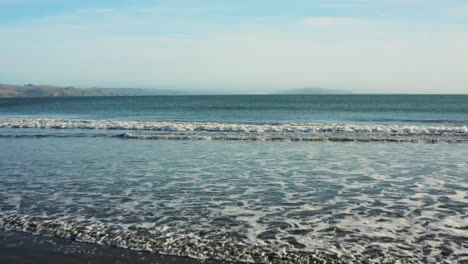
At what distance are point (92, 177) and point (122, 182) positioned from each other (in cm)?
155

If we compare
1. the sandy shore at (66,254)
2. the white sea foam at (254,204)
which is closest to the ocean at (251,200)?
the white sea foam at (254,204)

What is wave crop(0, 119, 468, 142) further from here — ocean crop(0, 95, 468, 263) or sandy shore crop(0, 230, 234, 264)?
sandy shore crop(0, 230, 234, 264)

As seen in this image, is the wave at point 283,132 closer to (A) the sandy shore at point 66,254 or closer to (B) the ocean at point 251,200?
(B) the ocean at point 251,200

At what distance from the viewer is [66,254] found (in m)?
8.79

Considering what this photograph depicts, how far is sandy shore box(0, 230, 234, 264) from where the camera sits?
27.8ft

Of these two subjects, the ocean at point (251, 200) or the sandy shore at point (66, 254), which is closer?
the sandy shore at point (66, 254)

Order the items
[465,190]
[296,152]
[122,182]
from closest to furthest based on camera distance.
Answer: [465,190]
[122,182]
[296,152]

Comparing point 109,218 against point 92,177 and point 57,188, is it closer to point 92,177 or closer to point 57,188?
point 57,188

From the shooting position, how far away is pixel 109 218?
11172 millimetres

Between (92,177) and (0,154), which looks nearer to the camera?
(92,177)

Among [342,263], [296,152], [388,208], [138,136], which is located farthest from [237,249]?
[138,136]

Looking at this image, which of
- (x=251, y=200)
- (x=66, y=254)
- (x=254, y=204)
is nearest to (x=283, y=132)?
(x=251, y=200)

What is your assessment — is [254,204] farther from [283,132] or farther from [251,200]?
[283,132]

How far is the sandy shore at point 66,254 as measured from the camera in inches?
333
